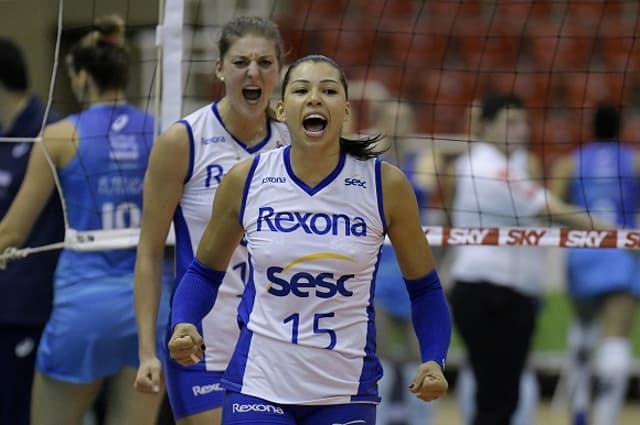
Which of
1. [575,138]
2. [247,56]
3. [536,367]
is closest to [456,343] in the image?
[536,367]

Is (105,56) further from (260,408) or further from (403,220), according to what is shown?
(260,408)

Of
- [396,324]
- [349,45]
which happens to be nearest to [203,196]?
[396,324]

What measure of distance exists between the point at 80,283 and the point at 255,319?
6.17ft

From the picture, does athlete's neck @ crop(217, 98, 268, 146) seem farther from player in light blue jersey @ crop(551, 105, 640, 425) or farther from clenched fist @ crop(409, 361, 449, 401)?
player in light blue jersey @ crop(551, 105, 640, 425)

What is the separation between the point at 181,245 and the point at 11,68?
79.7 inches

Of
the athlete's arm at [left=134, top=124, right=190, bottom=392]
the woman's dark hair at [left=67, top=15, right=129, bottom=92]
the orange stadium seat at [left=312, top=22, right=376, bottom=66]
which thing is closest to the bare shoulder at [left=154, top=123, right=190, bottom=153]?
the athlete's arm at [left=134, top=124, right=190, bottom=392]

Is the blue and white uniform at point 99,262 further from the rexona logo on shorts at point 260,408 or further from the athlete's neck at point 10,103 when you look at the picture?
the rexona logo on shorts at point 260,408

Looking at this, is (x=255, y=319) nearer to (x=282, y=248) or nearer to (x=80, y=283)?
(x=282, y=248)

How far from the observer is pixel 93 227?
5.95m

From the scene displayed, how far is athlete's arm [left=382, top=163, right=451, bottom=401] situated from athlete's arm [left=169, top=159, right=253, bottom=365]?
1.47ft

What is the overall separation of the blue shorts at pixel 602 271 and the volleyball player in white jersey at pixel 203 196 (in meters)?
3.41

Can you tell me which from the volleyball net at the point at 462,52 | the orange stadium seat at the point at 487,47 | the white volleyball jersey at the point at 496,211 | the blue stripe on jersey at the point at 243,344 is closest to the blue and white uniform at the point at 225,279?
the blue stripe on jersey at the point at 243,344

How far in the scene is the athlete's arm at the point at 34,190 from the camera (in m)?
5.75

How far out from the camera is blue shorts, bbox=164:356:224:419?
483 cm
